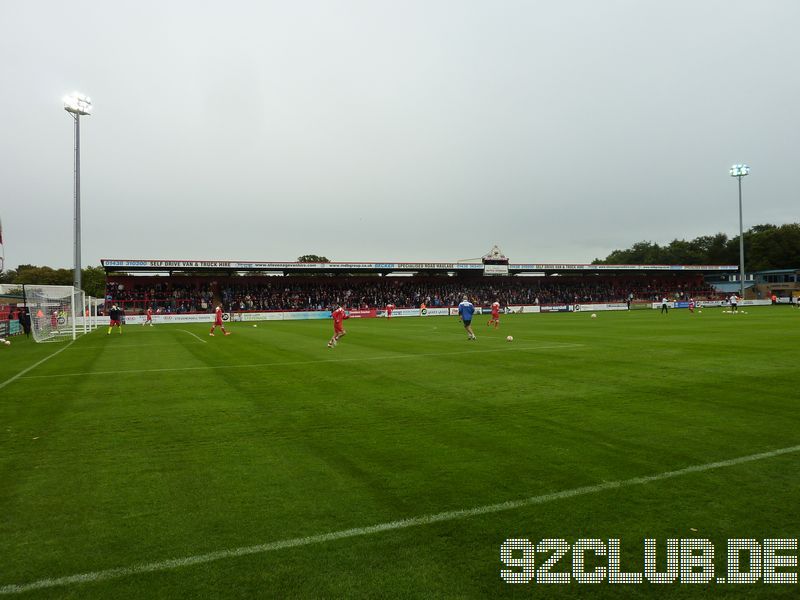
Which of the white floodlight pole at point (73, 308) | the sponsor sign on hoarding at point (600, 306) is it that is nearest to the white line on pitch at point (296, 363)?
the white floodlight pole at point (73, 308)

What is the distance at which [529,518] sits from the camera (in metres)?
4.39

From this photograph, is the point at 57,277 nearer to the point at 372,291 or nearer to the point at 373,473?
the point at 372,291

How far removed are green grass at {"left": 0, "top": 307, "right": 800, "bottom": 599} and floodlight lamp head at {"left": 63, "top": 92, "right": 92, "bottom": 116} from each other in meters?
30.4

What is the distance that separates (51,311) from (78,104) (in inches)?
623

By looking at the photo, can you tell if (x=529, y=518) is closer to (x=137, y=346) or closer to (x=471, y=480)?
(x=471, y=480)

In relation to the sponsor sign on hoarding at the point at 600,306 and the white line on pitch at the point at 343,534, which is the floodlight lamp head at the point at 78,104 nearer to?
the white line on pitch at the point at 343,534

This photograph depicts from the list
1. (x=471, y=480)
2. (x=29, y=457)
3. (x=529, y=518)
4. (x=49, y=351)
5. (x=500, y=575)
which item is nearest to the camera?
(x=500, y=575)

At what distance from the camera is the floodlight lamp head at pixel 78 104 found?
34.7m

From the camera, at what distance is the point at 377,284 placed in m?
66.3

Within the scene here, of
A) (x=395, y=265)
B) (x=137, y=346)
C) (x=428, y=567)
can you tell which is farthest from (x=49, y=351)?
(x=395, y=265)

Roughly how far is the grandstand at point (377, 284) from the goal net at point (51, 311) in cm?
1800

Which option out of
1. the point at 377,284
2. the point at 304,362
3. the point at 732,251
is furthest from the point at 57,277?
the point at 732,251

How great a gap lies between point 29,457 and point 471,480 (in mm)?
5512

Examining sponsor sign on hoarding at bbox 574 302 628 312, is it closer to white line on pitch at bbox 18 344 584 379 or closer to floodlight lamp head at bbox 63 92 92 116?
white line on pitch at bbox 18 344 584 379
